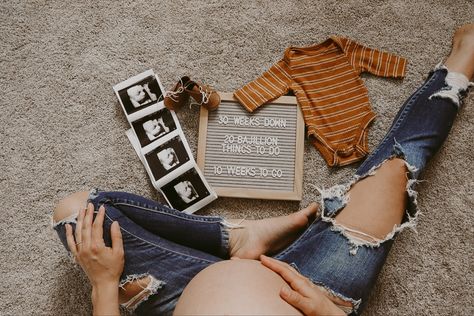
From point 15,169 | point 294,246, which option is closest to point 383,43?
point 294,246

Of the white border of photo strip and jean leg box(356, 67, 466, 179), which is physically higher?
the white border of photo strip

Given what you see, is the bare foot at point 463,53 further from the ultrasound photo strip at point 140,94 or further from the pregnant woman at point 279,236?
the ultrasound photo strip at point 140,94

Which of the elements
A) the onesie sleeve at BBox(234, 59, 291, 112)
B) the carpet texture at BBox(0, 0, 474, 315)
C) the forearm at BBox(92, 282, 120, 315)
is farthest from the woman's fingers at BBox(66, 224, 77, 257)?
the onesie sleeve at BBox(234, 59, 291, 112)

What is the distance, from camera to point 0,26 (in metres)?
1.30

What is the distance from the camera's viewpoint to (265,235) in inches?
41.3

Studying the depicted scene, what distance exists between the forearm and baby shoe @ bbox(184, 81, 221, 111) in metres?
0.53

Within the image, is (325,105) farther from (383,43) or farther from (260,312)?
(260,312)

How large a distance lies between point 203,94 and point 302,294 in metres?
0.60

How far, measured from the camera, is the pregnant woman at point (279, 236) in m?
0.93

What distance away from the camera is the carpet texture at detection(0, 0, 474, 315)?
45.5 inches

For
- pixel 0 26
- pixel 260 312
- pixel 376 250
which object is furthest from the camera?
pixel 0 26

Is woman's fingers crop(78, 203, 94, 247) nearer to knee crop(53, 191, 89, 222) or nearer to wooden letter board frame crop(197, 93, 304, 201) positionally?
knee crop(53, 191, 89, 222)

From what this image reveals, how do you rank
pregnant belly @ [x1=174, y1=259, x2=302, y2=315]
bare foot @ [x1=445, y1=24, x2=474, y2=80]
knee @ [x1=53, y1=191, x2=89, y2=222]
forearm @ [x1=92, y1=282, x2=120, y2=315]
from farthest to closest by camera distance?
bare foot @ [x1=445, y1=24, x2=474, y2=80], knee @ [x1=53, y1=191, x2=89, y2=222], forearm @ [x1=92, y1=282, x2=120, y2=315], pregnant belly @ [x1=174, y1=259, x2=302, y2=315]

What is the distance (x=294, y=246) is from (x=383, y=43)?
68 centimetres
